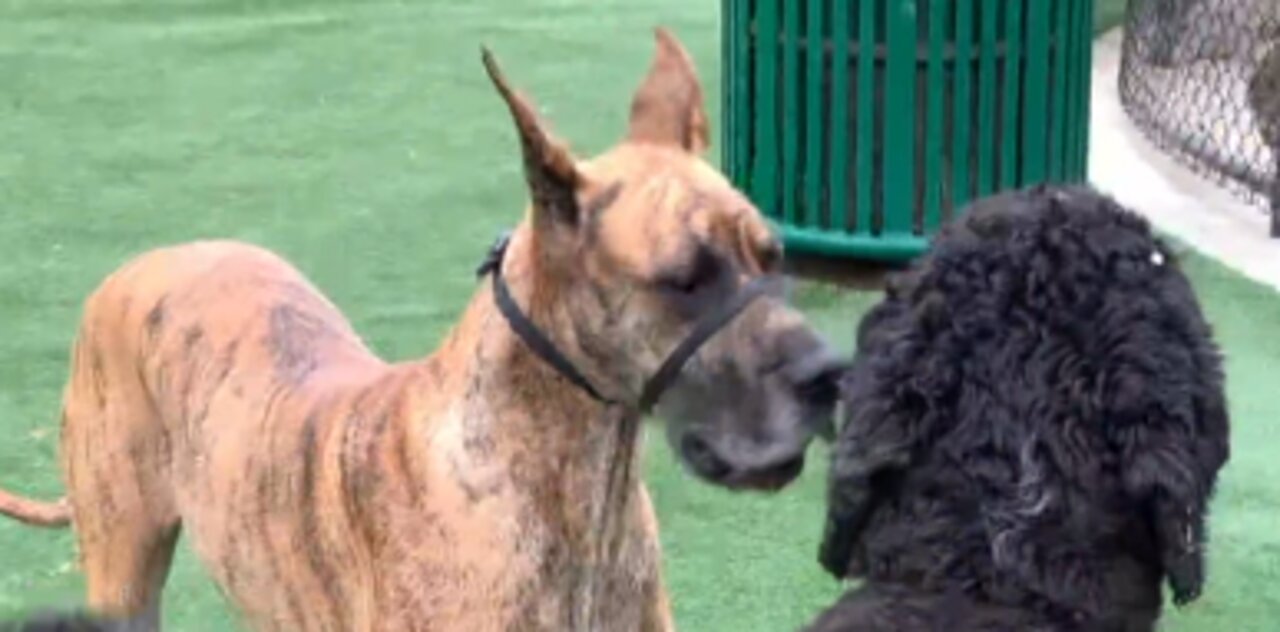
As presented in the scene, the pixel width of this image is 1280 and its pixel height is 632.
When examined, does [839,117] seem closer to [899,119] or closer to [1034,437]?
[899,119]

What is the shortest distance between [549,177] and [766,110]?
3696 mm

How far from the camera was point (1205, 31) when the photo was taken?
982 cm

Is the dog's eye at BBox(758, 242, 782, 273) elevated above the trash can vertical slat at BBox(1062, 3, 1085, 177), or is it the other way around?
the dog's eye at BBox(758, 242, 782, 273)

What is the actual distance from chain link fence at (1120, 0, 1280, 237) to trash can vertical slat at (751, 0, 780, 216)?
2.10 m

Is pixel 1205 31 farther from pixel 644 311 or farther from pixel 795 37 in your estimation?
pixel 644 311

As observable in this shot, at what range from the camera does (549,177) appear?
11.0ft

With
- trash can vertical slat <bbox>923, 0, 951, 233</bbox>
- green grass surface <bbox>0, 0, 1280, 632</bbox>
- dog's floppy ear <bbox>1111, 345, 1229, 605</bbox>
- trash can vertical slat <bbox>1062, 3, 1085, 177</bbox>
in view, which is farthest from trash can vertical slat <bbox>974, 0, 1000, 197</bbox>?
dog's floppy ear <bbox>1111, 345, 1229, 605</bbox>

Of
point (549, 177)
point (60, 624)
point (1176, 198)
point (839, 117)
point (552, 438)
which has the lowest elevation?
point (1176, 198)

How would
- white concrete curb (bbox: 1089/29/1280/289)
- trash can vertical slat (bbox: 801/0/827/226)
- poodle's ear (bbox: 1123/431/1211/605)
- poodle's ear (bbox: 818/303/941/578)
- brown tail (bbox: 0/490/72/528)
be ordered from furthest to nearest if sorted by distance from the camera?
white concrete curb (bbox: 1089/29/1280/289) < trash can vertical slat (bbox: 801/0/827/226) < brown tail (bbox: 0/490/72/528) < poodle's ear (bbox: 818/303/941/578) < poodle's ear (bbox: 1123/431/1211/605)

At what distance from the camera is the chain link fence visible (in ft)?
28.0

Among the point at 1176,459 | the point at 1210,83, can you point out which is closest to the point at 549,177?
the point at 1176,459

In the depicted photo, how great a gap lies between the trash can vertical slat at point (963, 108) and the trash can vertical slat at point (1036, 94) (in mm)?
171

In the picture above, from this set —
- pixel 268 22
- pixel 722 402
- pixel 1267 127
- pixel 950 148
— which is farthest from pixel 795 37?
pixel 268 22

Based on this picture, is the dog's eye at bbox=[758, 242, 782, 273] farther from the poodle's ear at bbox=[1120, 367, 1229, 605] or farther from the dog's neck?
the poodle's ear at bbox=[1120, 367, 1229, 605]
